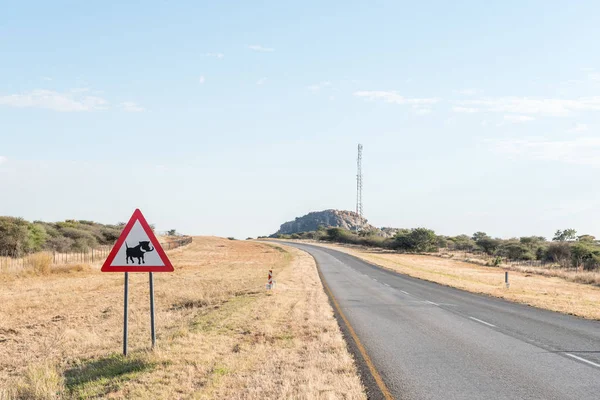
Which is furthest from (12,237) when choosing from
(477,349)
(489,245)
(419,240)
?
(489,245)

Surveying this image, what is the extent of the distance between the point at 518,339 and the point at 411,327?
8.97ft

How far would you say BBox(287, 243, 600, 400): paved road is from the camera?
784 centimetres

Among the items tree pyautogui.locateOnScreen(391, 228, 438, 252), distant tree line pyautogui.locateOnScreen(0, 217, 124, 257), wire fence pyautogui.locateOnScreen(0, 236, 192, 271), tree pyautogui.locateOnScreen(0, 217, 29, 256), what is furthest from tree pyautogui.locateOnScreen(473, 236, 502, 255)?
tree pyautogui.locateOnScreen(0, 217, 29, 256)

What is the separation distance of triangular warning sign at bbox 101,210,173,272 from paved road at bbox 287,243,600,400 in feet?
14.5

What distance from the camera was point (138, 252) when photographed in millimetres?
9383

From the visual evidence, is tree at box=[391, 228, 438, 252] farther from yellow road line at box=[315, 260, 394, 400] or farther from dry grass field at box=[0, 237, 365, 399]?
yellow road line at box=[315, 260, 394, 400]

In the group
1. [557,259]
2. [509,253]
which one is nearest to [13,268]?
[557,259]

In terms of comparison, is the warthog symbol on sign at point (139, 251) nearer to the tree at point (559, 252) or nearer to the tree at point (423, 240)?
the tree at point (559, 252)

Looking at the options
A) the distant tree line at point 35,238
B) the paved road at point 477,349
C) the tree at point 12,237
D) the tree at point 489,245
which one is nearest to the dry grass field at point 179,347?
the paved road at point 477,349

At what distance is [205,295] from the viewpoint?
22.0 metres

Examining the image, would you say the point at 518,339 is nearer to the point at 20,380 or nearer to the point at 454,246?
the point at 20,380

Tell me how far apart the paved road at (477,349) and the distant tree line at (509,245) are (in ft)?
128

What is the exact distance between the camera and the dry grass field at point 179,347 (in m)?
7.83

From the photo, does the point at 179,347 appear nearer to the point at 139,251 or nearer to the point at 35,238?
the point at 139,251
